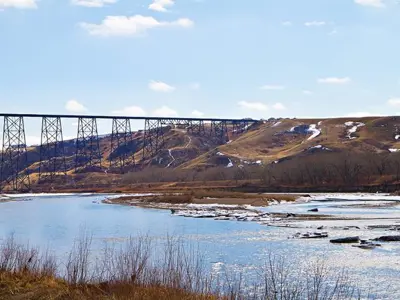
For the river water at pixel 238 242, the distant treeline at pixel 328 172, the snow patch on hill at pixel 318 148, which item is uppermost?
the snow patch on hill at pixel 318 148

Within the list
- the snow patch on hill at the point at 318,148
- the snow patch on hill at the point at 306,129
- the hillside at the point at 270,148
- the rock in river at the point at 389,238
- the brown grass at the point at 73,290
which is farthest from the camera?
the snow patch on hill at the point at 306,129

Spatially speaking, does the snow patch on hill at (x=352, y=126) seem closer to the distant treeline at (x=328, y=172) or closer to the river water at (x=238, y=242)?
the distant treeline at (x=328, y=172)

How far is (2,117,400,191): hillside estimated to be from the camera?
137350 mm

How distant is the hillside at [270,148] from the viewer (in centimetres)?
13735

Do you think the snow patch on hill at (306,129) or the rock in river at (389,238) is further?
the snow patch on hill at (306,129)

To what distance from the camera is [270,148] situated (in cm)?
16812

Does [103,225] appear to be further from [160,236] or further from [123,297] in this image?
[123,297]

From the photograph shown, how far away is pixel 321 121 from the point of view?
7515 inches

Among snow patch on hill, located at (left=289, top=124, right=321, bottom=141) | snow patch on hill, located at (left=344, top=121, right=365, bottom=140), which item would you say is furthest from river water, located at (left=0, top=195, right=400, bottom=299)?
snow patch on hill, located at (left=289, top=124, right=321, bottom=141)

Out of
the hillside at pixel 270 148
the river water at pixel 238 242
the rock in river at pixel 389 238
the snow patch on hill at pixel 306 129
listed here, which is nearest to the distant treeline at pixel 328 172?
the hillside at pixel 270 148

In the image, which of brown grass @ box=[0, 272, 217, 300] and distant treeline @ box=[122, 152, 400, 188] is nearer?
brown grass @ box=[0, 272, 217, 300]

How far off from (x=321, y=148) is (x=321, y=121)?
2078 inches

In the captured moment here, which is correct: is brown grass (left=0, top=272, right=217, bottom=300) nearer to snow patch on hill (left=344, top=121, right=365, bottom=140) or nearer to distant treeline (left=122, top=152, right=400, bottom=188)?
distant treeline (left=122, top=152, right=400, bottom=188)

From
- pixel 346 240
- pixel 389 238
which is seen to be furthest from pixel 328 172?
pixel 346 240
